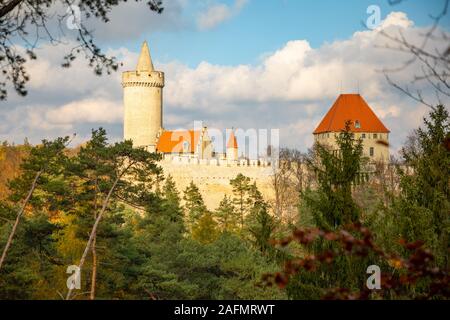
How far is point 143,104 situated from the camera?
61.4 m

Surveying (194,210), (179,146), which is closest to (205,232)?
(194,210)

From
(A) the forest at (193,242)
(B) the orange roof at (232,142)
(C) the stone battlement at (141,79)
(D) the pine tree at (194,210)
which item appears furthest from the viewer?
(C) the stone battlement at (141,79)

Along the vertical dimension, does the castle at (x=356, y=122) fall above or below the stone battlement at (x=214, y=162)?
above

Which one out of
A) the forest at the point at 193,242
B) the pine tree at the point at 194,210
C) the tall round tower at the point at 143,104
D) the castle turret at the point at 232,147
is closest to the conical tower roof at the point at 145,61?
the tall round tower at the point at 143,104

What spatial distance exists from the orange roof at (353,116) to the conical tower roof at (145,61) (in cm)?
1536

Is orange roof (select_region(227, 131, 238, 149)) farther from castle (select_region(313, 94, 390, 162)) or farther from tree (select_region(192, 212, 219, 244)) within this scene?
tree (select_region(192, 212, 219, 244))

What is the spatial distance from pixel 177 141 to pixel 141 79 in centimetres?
609

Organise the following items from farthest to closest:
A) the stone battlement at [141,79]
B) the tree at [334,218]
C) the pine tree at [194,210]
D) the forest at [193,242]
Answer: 1. the stone battlement at [141,79]
2. the pine tree at [194,210]
3. the forest at [193,242]
4. the tree at [334,218]

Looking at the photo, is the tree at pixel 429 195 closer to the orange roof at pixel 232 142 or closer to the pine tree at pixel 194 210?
the pine tree at pixel 194 210

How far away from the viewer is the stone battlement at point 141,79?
2436 inches

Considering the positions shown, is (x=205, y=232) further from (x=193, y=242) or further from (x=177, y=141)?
(x=177, y=141)

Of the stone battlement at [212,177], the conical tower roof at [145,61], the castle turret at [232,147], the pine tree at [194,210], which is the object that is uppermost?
the conical tower roof at [145,61]

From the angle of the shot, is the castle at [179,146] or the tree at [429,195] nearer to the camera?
the tree at [429,195]
